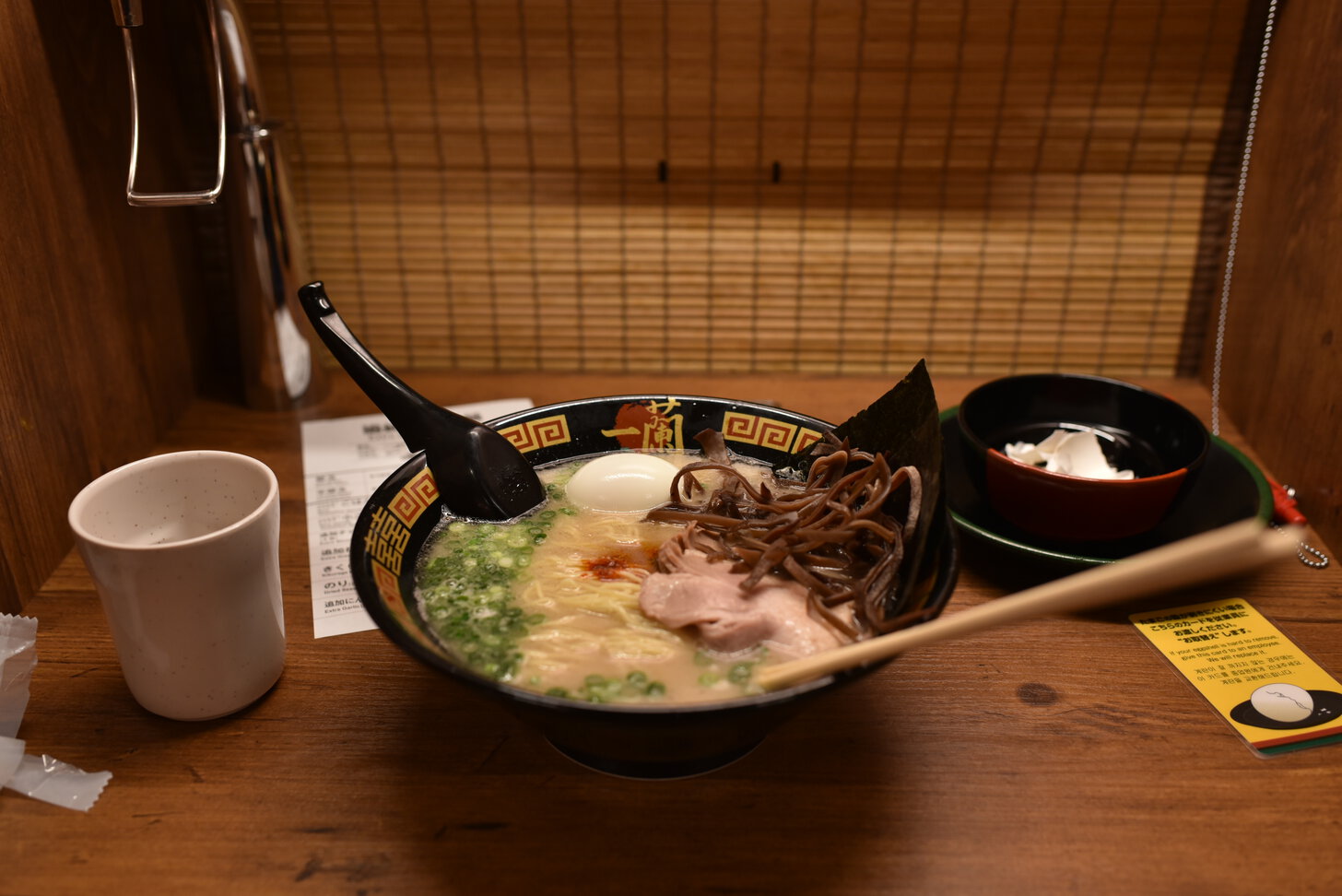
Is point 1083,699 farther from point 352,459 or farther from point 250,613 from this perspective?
point 352,459

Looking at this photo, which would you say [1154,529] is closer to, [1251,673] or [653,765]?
[1251,673]

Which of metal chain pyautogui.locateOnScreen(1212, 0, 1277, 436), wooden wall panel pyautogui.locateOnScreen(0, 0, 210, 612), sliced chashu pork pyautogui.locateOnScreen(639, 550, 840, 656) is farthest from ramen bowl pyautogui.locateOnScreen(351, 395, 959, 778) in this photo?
metal chain pyautogui.locateOnScreen(1212, 0, 1277, 436)

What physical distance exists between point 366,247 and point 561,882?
58.5 inches

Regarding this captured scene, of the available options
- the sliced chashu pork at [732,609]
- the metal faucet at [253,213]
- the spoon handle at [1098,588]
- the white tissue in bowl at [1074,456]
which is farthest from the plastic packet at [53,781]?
the white tissue in bowl at [1074,456]

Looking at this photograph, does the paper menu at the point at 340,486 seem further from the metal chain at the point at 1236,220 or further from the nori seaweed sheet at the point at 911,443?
the metal chain at the point at 1236,220

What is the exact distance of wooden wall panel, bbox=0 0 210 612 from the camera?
146 cm

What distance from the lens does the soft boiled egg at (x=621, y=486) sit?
1.44 m

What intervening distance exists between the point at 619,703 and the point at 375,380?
0.62 metres

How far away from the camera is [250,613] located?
48.0 inches

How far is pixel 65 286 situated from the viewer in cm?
160

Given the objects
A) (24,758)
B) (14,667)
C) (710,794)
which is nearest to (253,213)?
(14,667)

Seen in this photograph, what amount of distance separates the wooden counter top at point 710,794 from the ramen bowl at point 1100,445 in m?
0.17

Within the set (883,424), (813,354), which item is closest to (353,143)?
(813,354)

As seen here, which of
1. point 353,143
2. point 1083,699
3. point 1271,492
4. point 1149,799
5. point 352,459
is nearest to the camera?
point 1149,799
